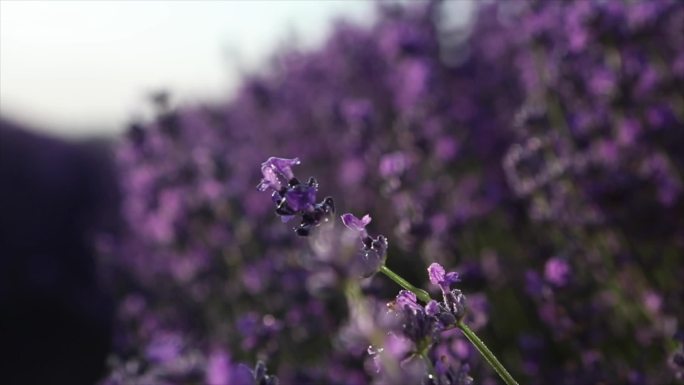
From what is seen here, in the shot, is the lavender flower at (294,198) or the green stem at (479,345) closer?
the green stem at (479,345)

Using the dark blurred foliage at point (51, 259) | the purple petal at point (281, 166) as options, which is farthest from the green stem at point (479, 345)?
the dark blurred foliage at point (51, 259)

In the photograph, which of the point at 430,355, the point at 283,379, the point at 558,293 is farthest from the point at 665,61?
the point at 430,355

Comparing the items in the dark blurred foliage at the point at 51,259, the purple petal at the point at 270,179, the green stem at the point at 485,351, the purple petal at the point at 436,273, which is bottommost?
the green stem at the point at 485,351

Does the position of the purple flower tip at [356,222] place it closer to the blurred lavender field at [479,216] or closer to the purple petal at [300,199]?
the purple petal at [300,199]

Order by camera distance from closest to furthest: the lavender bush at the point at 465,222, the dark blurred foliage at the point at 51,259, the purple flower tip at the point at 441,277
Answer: the purple flower tip at the point at 441,277
the lavender bush at the point at 465,222
the dark blurred foliage at the point at 51,259

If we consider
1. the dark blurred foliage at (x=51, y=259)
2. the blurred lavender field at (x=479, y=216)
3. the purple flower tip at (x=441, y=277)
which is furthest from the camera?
the dark blurred foliage at (x=51, y=259)

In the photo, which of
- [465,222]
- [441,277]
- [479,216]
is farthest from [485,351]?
[479,216]

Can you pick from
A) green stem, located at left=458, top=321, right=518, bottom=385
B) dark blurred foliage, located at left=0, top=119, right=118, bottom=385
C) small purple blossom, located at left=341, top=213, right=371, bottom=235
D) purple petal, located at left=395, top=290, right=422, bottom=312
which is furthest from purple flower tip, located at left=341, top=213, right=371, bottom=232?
dark blurred foliage, located at left=0, top=119, right=118, bottom=385

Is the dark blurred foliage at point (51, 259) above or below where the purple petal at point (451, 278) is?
above
